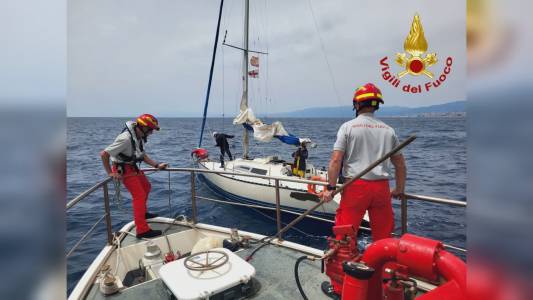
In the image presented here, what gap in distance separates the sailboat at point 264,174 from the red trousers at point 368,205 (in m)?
6.14

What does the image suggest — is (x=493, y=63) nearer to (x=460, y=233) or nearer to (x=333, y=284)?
(x=333, y=284)

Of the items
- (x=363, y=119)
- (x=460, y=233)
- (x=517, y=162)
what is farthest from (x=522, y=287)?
(x=460, y=233)

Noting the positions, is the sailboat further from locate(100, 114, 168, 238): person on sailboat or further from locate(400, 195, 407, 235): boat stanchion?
locate(400, 195, 407, 235): boat stanchion

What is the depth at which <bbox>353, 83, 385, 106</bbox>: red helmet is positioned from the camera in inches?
122

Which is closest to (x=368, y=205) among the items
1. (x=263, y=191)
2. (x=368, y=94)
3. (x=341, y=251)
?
(x=341, y=251)

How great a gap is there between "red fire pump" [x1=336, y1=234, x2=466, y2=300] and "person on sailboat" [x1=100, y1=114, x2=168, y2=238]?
361 centimetres

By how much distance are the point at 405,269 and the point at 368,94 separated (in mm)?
1721

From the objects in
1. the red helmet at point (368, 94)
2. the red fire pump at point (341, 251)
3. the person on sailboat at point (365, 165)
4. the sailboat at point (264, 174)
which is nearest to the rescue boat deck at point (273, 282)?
the person on sailboat at point (365, 165)

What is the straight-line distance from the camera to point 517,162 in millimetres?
576

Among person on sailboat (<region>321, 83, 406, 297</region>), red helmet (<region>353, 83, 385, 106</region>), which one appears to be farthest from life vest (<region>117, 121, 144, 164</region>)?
red helmet (<region>353, 83, 385, 106</region>)

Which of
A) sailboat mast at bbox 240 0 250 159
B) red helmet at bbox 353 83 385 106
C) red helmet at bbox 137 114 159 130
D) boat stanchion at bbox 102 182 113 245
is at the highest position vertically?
sailboat mast at bbox 240 0 250 159

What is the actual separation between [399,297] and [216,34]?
17372mm

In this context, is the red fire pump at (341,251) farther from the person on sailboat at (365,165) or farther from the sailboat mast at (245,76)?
the sailboat mast at (245,76)

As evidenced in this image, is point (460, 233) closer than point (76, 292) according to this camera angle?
No
